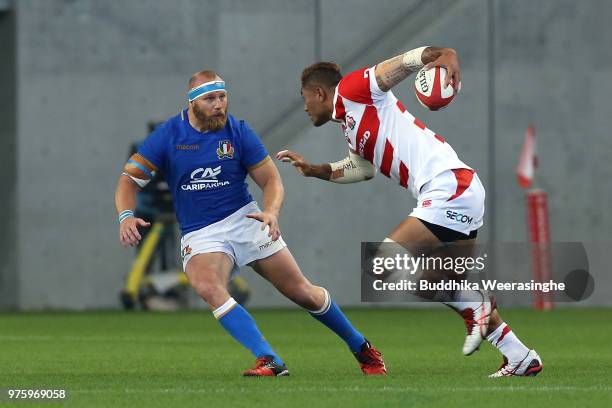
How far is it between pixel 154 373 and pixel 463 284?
1951 millimetres

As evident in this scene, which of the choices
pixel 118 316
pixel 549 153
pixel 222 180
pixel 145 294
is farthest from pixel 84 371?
pixel 549 153

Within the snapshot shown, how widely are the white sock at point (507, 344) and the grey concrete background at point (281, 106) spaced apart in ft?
34.9

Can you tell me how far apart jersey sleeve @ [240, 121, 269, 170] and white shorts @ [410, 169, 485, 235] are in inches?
41.5

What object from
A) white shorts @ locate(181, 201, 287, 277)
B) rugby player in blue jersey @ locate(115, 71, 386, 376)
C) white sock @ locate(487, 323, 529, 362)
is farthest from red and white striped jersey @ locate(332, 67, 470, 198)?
white sock @ locate(487, 323, 529, 362)

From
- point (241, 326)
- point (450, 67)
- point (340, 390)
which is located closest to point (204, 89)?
point (241, 326)

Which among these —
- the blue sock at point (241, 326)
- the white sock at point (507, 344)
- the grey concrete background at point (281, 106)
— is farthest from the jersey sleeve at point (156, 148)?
the grey concrete background at point (281, 106)

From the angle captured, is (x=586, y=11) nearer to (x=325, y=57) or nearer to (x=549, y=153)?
(x=549, y=153)

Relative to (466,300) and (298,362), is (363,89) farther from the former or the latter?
(298,362)

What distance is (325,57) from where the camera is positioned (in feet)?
63.5

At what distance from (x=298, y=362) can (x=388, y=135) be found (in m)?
2.19

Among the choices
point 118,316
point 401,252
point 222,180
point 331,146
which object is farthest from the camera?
point 331,146

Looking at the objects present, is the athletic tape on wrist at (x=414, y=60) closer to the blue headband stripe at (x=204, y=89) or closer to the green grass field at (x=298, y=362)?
the blue headband stripe at (x=204, y=89)

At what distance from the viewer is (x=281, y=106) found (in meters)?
19.5

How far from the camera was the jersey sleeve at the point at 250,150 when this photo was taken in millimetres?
8828
